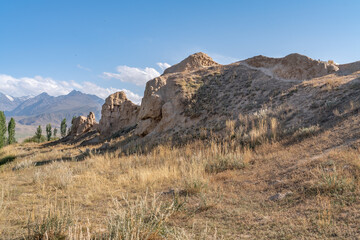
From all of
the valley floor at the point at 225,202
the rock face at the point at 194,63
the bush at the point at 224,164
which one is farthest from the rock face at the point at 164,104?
the valley floor at the point at 225,202

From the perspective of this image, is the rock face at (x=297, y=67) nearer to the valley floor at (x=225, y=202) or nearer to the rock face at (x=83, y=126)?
the valley floor at (x=225, y=202)

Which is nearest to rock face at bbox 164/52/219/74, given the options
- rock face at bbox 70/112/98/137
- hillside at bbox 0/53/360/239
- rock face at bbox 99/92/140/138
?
rock face at bbox 99/92/140/138

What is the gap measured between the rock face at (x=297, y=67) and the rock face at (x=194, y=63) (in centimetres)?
610

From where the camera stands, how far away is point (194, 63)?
23469 mm

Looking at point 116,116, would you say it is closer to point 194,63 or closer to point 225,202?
point 194,63

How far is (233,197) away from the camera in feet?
13.0

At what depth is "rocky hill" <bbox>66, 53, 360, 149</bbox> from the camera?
9.80 meters

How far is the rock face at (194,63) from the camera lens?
911 inches

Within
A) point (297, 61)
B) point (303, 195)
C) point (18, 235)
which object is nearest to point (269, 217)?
point (303, 195)

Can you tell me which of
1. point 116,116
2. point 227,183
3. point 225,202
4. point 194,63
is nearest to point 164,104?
point 194,63

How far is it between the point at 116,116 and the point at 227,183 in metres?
27.1

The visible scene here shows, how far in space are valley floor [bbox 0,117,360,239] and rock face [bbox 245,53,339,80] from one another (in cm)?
1250

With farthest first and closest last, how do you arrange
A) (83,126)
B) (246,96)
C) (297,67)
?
(83,126) → (297,67) → (246,96)

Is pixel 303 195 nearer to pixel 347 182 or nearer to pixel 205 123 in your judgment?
pixel 347 182
